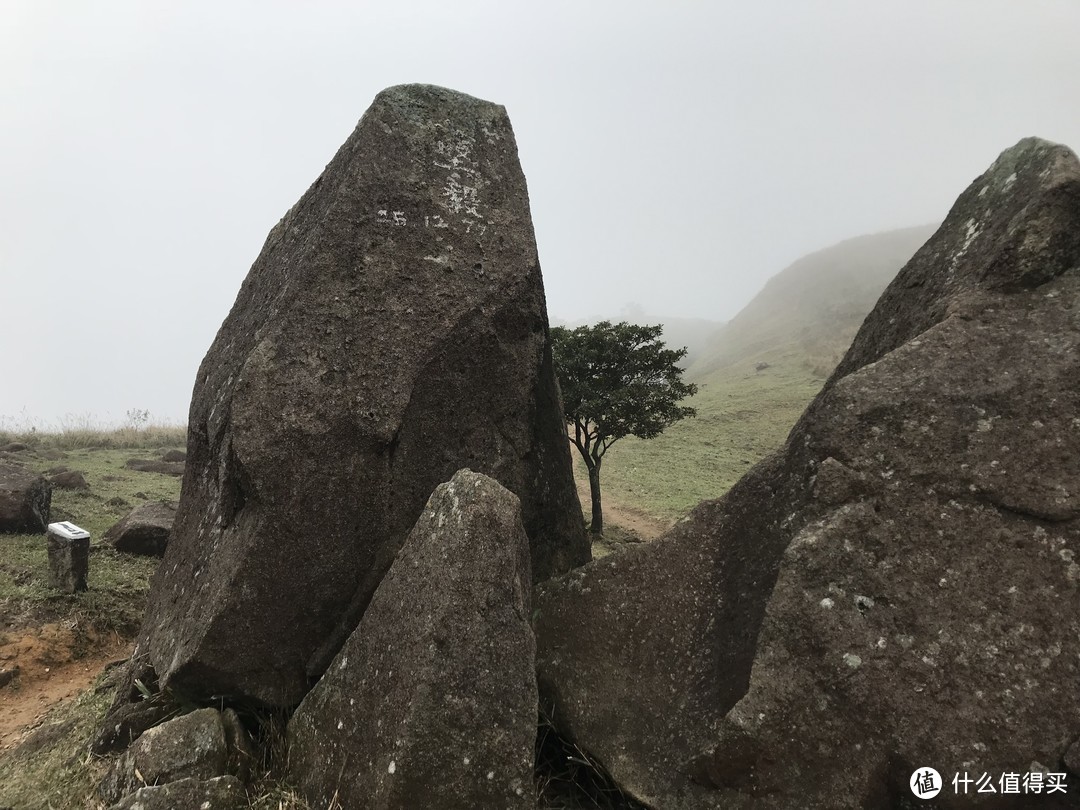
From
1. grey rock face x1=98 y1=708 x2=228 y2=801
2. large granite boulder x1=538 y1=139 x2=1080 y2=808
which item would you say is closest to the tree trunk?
large granite boulder x1=538 y1=139 x2=1080 y2=808

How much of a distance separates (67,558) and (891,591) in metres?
11.3

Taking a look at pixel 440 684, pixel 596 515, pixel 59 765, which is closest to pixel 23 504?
pixel 59 765

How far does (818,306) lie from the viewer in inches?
3285

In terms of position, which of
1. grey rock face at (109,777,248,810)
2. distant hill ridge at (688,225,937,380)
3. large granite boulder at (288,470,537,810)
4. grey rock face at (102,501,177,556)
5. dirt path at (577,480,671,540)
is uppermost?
distant hill ridge at (688,225,937,380)

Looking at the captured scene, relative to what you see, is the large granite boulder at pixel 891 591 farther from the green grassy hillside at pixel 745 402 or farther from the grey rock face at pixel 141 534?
the green grassy hillside at pixel 745 402

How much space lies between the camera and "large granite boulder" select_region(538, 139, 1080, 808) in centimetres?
375

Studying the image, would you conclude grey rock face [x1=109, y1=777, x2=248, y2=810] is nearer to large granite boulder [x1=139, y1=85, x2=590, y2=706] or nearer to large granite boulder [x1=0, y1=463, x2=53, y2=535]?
large granite boulder [x1=139, y1=85, x2=590, y2=706]

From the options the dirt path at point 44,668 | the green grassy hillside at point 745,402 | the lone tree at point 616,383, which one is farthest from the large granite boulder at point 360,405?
the green grassy hillside at point 745,402

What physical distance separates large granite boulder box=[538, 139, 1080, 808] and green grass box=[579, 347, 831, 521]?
39.6 feet

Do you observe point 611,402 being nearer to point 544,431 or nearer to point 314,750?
point 544,431

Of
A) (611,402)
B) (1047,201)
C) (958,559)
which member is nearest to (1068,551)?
(958,559)

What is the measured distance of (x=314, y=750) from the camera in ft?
14.4

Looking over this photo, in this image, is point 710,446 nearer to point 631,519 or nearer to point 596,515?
point 631,519

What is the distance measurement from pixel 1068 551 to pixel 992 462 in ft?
2.06
